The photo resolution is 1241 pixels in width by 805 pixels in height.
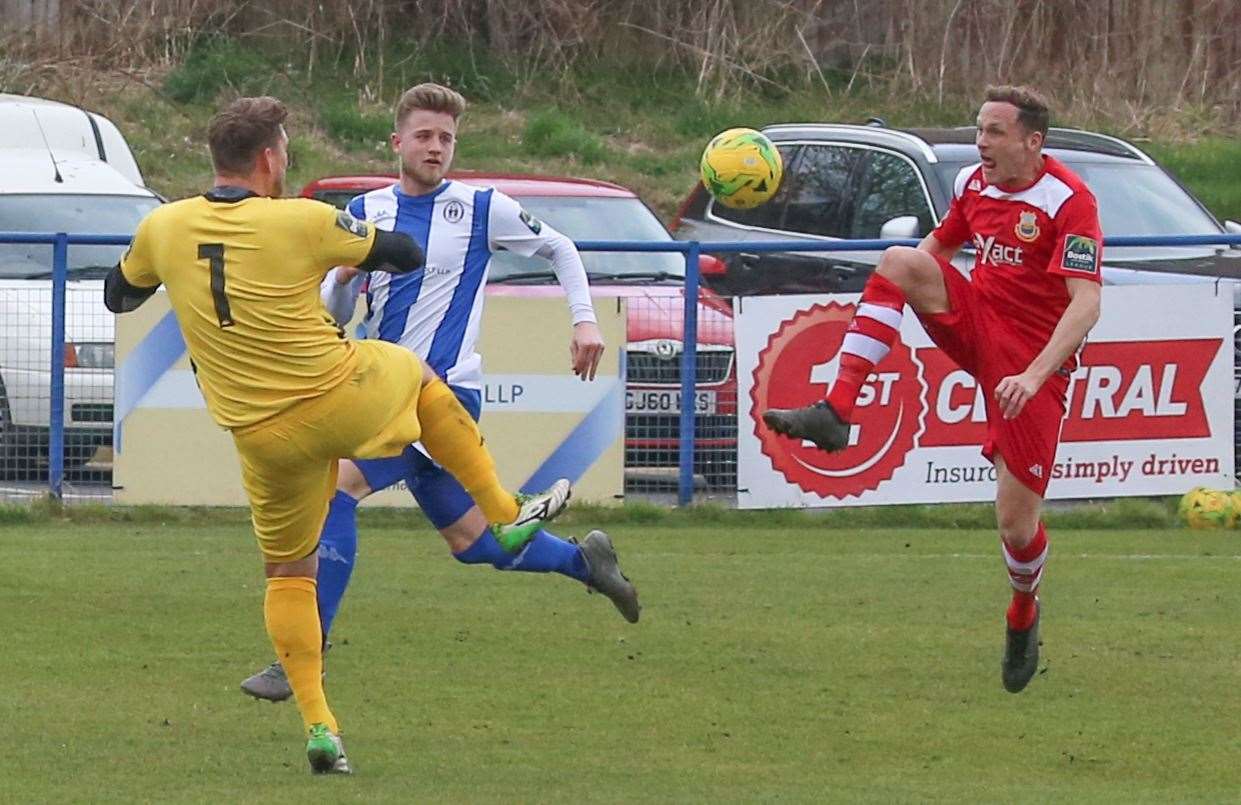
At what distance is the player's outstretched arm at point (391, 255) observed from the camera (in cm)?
620

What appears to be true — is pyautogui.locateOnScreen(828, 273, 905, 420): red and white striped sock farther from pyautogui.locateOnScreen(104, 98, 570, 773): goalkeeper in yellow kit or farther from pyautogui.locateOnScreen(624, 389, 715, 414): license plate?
pyautogui.locateOnScreen(624, 389, 715, 414): license plate

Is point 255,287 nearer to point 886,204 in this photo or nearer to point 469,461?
point 469,461

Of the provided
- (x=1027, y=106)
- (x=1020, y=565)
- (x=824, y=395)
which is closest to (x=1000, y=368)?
(x=1020, y=565)

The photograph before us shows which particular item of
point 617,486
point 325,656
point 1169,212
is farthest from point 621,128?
point 325,656

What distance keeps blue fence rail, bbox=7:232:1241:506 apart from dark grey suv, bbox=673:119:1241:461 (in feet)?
1.11

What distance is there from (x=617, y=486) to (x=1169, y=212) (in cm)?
432

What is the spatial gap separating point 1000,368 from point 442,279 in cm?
193

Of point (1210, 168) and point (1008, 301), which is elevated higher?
point (1008, 301)

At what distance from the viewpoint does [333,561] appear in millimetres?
7375

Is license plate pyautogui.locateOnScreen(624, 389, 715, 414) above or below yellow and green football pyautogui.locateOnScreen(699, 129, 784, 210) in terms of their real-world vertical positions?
below

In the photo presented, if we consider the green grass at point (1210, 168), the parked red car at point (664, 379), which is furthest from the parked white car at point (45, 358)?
the green grass at point (1210, 168)

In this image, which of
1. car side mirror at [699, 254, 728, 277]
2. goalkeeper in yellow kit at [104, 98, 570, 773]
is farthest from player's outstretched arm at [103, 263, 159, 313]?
car side mirror at [699, 254, 728, 277]

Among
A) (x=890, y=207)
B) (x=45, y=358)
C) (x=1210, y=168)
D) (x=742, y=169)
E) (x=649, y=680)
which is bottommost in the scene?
(x=649, y=680)

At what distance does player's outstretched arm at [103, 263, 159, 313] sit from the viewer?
6500 millimetres
